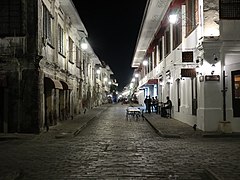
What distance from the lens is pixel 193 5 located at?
67.4 feet

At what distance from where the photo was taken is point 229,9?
713 inches

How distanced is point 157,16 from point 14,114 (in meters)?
15.5

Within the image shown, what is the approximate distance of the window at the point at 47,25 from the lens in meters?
19.8

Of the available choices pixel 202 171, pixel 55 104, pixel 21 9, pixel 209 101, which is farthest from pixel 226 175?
pixel 55 104

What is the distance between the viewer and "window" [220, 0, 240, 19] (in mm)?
18016

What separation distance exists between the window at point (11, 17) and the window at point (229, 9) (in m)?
9.17

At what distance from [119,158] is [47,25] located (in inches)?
456

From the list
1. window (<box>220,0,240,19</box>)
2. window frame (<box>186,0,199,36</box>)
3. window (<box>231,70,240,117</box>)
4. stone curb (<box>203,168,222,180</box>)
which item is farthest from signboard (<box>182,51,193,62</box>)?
stone curb (<box>203,168,222,180</box>)

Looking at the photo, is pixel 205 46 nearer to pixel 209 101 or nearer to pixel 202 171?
pixel 209 101

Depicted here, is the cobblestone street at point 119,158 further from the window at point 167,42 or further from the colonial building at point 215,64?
the window at point 167,42

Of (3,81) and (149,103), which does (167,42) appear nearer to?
(149,103)

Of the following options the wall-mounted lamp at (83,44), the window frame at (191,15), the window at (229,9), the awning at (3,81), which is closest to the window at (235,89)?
the window at (229,9)

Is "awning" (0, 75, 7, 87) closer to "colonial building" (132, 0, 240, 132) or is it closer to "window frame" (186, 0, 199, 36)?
"colonial building" (132, 0, 240, 132)

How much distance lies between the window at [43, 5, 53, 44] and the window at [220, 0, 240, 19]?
852 centimetres
